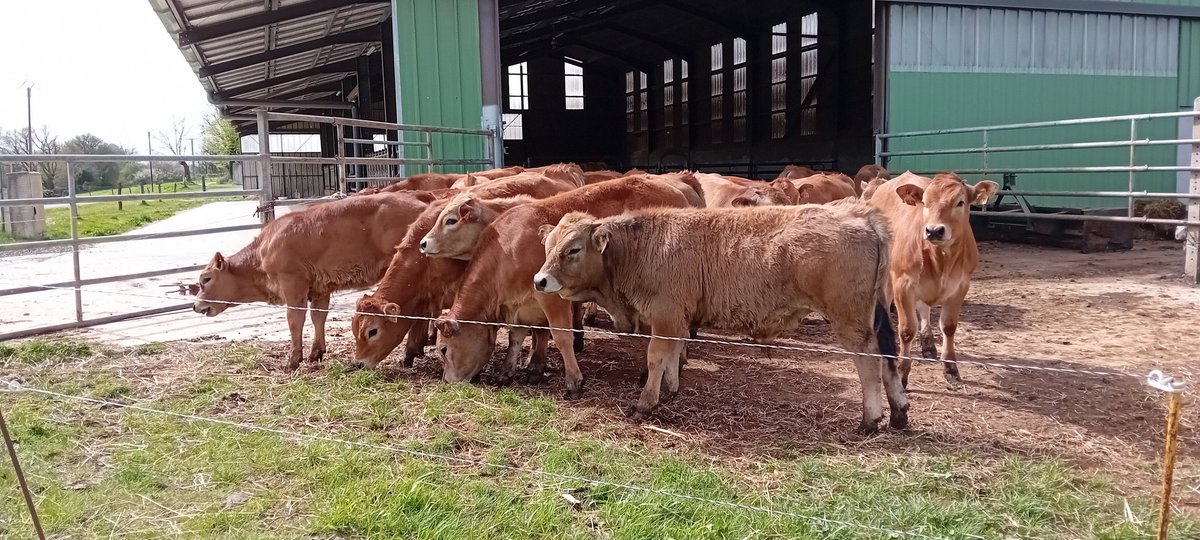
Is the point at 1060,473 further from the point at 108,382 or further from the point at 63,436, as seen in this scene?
the point at 108,382

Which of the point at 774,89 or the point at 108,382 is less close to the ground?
the point at 774,89

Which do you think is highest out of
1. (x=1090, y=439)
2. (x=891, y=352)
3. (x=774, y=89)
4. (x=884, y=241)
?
(x=774, y=89)

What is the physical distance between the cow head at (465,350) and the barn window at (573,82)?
35569mm

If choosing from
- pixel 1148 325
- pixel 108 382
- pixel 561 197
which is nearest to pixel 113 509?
pixel 108 382

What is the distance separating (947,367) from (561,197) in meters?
3.48

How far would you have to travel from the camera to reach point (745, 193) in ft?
31.8

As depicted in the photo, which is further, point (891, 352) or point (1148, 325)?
point (1148, 325)

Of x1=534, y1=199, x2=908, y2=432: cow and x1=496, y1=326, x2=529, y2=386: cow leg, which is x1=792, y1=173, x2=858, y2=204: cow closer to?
x1=496, y1=326, x2=529, y2=386: cow leg

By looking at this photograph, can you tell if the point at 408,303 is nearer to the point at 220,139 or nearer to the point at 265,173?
the point at 265,173

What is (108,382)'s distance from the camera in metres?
7.01

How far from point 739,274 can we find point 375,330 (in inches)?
124

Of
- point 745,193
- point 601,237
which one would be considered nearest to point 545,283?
point 601,237

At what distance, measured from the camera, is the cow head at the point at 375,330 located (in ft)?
23.5

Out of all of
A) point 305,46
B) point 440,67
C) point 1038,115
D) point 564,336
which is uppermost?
point 305,46
